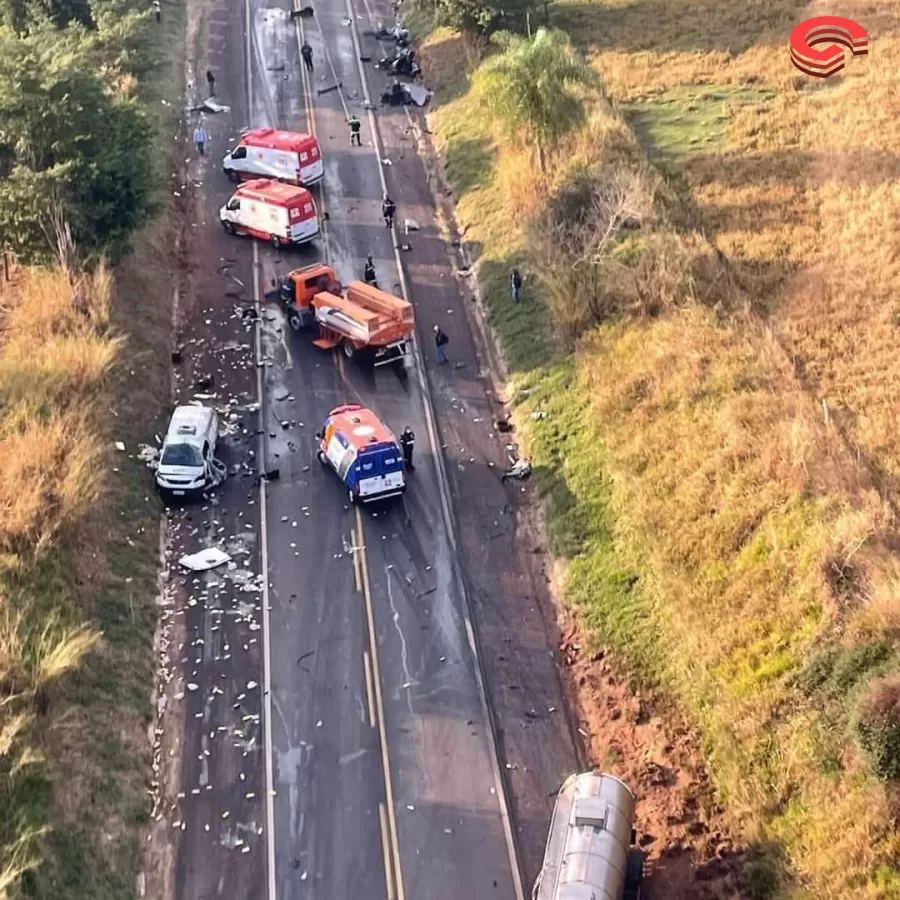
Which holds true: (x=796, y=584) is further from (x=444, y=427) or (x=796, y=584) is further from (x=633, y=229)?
(x=633, y=229)

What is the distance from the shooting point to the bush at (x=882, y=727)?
20.8 meters

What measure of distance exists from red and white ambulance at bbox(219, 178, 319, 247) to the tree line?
18.0 feet

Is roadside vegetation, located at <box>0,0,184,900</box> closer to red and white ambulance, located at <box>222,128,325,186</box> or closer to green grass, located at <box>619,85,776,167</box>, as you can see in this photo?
red and white ambulance, located at <box>222,128,325,186</box>

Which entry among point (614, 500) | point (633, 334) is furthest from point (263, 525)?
point (633, 334)

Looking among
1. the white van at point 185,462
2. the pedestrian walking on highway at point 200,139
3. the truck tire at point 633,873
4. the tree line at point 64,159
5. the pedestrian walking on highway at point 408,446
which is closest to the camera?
the truck tire at point 633,873

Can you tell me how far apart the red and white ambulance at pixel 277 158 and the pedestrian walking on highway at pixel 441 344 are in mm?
13605

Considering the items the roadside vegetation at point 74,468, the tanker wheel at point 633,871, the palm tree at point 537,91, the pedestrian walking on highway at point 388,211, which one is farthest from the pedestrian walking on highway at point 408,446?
the palm tree at point 537,91

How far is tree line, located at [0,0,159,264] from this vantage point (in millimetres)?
37312

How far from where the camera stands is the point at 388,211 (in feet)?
153

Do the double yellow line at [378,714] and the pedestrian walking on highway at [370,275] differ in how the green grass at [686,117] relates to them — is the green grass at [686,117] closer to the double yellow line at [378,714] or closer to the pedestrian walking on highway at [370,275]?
the pedestrian walking on highway at [370,275]

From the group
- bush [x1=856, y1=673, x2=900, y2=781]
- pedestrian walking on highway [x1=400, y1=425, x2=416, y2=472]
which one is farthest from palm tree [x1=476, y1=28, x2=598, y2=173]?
bush [x1=856, y1=673, x2=900, y2=781]

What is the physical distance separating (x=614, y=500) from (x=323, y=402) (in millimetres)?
11259

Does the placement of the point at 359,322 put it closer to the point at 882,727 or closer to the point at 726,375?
the point at 726,375

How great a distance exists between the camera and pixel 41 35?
42.0m
